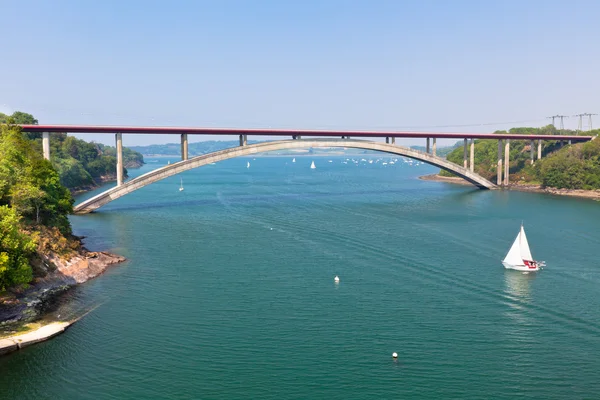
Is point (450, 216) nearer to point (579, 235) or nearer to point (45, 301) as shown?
point (579, 235)

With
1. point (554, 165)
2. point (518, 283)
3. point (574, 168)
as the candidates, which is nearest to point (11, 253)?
point (518, 283)

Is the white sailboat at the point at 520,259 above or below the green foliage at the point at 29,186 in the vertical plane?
below

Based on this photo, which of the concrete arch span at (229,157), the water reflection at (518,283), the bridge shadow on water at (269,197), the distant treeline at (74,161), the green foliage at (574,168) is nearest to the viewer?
the water reflection at (518,283)

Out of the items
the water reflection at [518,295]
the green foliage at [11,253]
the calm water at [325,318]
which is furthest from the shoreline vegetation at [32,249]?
the water reflection at [518,295]

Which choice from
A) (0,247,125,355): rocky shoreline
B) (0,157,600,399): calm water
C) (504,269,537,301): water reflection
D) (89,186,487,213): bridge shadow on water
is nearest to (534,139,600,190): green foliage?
(89,186,487,213): bridge shadow on water

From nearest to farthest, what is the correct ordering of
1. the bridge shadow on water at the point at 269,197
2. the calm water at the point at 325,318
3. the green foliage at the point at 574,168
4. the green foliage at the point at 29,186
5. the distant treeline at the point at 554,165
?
the calm water at the point at 325,318 → the green foliage at the point at 29,186 → the bridge shadow on water at the point at 269,197 → the green foliage at the point at 574,168 → the distant treeline at the point at 554,165

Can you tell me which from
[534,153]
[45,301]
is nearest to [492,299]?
[45,301]

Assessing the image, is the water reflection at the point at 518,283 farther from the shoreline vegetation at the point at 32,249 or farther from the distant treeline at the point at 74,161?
the distant treeline at the point at 74,161
